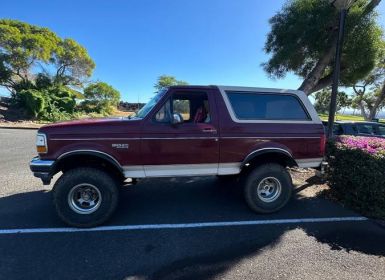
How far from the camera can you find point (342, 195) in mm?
5285

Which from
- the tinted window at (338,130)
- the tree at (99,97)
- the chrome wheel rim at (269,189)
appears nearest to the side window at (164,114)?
the chrome wheel rim at (269,189)

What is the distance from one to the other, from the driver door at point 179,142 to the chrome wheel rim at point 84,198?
851 millimetres

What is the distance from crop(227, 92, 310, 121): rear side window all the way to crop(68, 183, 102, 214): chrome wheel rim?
2.57 metres

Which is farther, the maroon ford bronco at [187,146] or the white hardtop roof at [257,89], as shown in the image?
the white hardtop roof at [257,89]

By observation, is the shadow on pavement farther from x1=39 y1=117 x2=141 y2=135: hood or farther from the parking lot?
x1=39 y1=117 x2=141 y2=135: hood

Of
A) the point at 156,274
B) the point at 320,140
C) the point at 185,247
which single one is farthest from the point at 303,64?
the point at 156,274

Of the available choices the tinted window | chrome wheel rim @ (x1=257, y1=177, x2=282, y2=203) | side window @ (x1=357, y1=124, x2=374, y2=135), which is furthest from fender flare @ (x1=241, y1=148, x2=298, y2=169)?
side window @ (x1=357, y1=124, x2=374, y2=135)

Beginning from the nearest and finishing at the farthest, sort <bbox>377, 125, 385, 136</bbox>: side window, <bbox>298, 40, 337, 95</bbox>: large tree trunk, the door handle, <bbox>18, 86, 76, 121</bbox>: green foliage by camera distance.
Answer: the door handle
<bbox>298, 40, 337, 95</bbox>: large tree trunk
<bbox>377, 125, 385, 136</bbox>: side window
<bbox>18, 86, 76, 121</bbox>: green foliage

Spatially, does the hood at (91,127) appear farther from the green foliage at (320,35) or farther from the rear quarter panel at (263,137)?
the green foliage at (320,35)

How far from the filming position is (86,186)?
13.6 feet

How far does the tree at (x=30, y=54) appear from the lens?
24.9m

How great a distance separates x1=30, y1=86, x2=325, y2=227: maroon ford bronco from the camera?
13.3ft

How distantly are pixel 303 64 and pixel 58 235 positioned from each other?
28.6ft

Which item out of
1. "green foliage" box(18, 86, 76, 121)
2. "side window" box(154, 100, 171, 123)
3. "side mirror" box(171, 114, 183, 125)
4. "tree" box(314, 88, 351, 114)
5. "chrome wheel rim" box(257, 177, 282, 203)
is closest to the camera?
"side mirror" box(171, 114, 183, 125)
